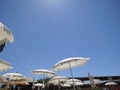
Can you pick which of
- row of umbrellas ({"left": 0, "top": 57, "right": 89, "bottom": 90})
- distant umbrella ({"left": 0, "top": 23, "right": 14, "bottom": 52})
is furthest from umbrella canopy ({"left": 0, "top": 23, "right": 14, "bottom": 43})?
row of umbrellas ({"left": 0, "top": 57, "right": 89, "bottom": 90})

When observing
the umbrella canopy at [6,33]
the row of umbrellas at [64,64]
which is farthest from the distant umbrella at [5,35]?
the row of umbrellas at [64,64]

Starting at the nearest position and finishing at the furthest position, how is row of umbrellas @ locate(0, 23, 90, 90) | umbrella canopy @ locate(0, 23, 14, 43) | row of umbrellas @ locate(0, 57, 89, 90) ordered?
umbrella canopy @ locate(0, 23, 14, 43)
row of umbrellas @ locate(0, 23, 90, 90)
row of umbrellas @ locate(0, 57, 89, 90)

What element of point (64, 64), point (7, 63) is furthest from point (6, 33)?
point (64, 64)

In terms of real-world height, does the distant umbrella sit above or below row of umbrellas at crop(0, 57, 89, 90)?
above

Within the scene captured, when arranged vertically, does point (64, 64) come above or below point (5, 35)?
below

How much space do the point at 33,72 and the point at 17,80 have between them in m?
5.17

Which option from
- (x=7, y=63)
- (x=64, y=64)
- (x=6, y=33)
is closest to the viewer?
(x=6, y=33)

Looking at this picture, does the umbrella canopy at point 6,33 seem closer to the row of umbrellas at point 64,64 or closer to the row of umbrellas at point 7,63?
the row of umbrellas at point 7,63

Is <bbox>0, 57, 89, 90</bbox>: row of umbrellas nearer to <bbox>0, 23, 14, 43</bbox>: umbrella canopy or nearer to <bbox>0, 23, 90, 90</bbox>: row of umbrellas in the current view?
<bbox>0, 23, 90, 90</bbox>: row of umbrellas

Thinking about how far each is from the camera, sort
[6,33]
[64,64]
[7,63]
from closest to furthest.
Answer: [6,33], [7,63], [64,64]

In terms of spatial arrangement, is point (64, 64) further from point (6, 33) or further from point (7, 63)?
point (6, 33)

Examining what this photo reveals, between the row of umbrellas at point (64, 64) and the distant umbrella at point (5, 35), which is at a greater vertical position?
the distant umbrella at point (5, 35)

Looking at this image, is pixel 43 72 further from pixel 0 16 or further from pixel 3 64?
pixel 0 16

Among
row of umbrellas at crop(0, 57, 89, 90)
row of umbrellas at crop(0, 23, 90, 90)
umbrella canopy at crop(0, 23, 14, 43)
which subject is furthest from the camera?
row of umbrellas at crop(0, 57, 89, 90)
